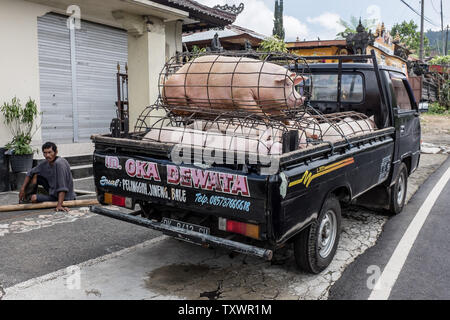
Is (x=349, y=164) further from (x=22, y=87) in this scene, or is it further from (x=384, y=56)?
(x=384, y=56)

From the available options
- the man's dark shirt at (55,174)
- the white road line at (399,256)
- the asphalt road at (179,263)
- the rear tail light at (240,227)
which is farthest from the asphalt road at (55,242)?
the white road line at (399,256)

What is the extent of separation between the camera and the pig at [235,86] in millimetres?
3727

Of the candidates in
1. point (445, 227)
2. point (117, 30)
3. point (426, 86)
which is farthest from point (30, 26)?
A: point (426, 86)

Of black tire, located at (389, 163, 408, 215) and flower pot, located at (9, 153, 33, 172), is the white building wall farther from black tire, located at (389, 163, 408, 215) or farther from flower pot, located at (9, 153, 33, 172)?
black tire, located at (389, 163, 408, 215)

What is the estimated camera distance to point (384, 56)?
20000 millimetres

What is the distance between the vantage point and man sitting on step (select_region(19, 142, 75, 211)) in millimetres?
5629

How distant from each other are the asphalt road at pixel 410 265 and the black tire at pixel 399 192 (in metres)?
0.13

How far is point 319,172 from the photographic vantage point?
341cm

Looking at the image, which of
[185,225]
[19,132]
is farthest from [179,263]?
[19,132]

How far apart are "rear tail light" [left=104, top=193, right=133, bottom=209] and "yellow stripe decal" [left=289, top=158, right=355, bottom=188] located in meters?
1.60

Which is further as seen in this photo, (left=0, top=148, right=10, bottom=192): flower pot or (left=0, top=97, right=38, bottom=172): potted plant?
(left=0, top=97, right=38, bottom=172): potted plant
